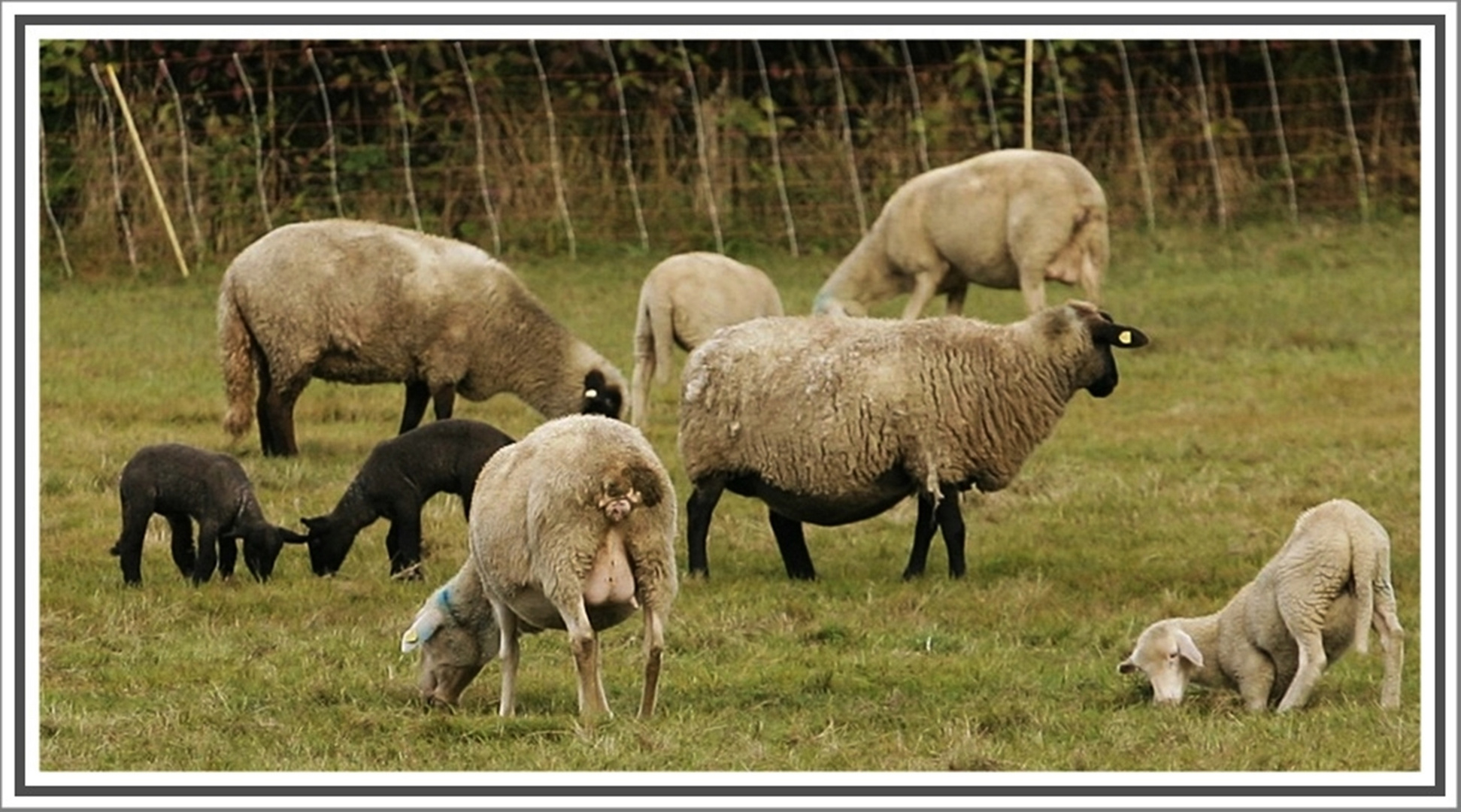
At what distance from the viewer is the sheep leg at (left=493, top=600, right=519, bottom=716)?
986cm

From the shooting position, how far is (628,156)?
22672mm

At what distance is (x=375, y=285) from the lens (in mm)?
15656

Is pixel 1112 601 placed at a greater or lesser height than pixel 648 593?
lesser

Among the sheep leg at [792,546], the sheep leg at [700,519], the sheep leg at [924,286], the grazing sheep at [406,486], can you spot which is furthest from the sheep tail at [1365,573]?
the sheep leg at [924,286]

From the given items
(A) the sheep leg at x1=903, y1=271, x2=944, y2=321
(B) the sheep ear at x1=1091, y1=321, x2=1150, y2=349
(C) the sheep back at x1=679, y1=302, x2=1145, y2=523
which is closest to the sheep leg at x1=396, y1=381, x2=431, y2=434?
(C) the sheep back at x1=679, y1=302, x2=1145, y2=523

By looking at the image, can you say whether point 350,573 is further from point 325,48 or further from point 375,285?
point 325,48

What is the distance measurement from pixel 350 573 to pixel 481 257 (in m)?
3.79

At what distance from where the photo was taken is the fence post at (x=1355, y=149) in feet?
78.1

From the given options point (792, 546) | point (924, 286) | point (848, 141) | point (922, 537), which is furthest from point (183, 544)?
point (848, 141)

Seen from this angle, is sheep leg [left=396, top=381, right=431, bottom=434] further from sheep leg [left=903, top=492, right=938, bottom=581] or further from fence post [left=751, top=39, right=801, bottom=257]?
fence post [left=751, top=39, right=801, bottom=257]

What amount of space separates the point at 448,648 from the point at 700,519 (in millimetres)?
3123

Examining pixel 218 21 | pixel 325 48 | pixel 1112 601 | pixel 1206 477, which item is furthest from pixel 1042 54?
pixel 218 21

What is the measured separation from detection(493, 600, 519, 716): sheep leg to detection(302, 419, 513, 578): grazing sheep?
2715 millimetres

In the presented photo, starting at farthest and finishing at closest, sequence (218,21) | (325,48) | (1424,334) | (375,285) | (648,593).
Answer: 1. (325,48)
2. (375,285)
3. (1424,334)
4. (218,21)
5. (648,593)
